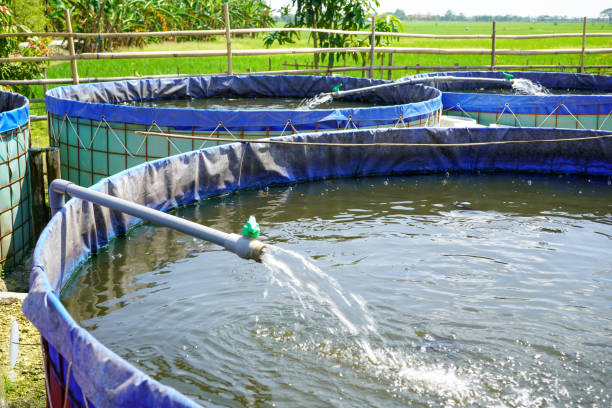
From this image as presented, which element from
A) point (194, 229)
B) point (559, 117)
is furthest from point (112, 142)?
point (559, 117)

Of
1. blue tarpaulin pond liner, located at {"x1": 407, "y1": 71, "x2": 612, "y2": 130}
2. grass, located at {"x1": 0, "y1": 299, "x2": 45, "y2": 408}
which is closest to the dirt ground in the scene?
grass, located at {"x1": 0, "y1": 299, "x2": 45, "y2": 408}

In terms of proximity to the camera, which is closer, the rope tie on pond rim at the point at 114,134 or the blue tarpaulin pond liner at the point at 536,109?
the rope tie on pond rim at the point at 114,134

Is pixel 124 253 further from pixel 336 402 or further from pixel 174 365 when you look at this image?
pixel 336 402

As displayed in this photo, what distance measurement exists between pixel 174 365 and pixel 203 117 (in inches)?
152

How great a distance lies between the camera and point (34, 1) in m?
22.7

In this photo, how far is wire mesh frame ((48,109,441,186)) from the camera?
7.12m

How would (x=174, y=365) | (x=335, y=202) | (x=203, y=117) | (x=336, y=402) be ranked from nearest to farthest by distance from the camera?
(x=336, y=402), (x=174, y=365), (x=335, y=202), (x=203, y=117)

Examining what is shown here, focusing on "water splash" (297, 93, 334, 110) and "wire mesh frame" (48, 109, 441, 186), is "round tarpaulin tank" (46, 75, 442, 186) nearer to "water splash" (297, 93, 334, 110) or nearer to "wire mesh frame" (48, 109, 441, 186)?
"wire mesh frame" (48, 109, 441, 186)

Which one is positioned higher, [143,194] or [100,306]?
[143,194]

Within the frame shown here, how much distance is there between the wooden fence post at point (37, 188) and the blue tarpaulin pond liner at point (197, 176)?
132 cm

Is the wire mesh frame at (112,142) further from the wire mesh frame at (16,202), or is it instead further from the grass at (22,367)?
the grass at (22,367)

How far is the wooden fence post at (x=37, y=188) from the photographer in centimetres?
646

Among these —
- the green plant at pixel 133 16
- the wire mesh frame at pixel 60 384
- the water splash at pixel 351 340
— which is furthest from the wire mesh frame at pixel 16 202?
the green plant at pixel 133 16

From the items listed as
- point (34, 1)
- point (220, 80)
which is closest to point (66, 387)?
point (220, 80)
